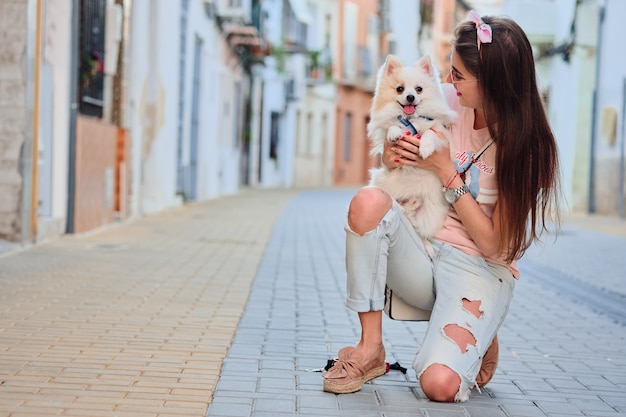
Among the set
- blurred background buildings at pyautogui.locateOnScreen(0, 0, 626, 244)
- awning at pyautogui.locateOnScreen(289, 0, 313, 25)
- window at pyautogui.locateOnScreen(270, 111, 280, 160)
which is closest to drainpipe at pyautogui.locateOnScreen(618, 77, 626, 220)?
blurred background buildings at pyautogui.locateOnScreen(0, 0, 626, 244)

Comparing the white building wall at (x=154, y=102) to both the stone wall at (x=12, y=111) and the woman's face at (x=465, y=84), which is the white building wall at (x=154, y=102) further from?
the woman's face at (x=465, y=84)

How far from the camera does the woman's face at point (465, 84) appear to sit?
4137mm

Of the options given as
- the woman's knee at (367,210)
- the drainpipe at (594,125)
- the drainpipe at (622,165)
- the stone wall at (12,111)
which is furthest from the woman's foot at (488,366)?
the drainpipe at (594,125)

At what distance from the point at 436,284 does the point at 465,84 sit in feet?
2.60

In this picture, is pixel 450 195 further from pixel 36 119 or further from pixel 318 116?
pixel 318 116

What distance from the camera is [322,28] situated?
42469 mm

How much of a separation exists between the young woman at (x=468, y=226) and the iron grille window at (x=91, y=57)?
7.95 meters

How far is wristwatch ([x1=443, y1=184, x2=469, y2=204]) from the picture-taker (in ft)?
13.5

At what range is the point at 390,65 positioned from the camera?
444cm

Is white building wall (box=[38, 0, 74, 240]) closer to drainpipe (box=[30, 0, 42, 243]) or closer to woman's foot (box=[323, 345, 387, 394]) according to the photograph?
drainpipe (box=[30, 0, 42, 243])

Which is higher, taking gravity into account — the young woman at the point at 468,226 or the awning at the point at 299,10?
the awning at the point at 299,10

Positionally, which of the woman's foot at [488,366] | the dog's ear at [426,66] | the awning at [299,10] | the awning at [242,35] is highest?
the awning at [299,10]

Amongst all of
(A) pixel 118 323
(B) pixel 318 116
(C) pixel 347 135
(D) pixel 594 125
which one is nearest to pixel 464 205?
(A) pixel 118 323

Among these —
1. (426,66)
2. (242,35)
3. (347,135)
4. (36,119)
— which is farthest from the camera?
(347,135)
